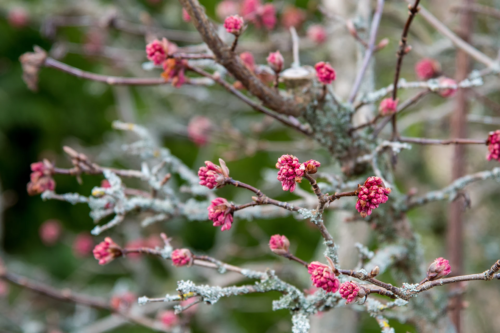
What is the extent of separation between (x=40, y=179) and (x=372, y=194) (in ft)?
3.65

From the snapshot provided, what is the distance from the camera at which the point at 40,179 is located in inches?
53.0

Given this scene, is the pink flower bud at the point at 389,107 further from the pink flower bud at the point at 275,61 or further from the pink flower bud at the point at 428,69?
the pink flower bud at the point at 428,69

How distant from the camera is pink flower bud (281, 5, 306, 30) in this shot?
267 centimetres

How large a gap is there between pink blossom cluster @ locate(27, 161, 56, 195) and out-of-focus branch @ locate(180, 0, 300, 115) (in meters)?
0.72

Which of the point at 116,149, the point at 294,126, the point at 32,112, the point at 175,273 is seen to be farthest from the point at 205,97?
the point at 32,112

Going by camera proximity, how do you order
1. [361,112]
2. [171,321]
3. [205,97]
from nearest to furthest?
[361,112], [171,321], [205,97]

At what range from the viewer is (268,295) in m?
5.03

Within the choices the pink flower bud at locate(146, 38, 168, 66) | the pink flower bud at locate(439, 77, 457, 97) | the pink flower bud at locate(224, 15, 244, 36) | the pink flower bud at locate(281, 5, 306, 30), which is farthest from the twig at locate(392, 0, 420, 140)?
the pink flower bud at locate(281, 5, 306, 30)

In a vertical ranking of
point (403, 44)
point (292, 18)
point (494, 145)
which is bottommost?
point (494, 145)

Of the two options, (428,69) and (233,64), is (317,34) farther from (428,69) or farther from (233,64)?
(233,64)

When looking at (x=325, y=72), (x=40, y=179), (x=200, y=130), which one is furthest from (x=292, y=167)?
(x=200, y=130)

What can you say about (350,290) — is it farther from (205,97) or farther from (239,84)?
(205,97)

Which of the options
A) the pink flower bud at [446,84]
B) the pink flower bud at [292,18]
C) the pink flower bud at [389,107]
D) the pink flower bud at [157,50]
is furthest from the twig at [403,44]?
the pink flower bud at [292,18]

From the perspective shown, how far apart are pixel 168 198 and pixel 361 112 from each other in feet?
2.91
